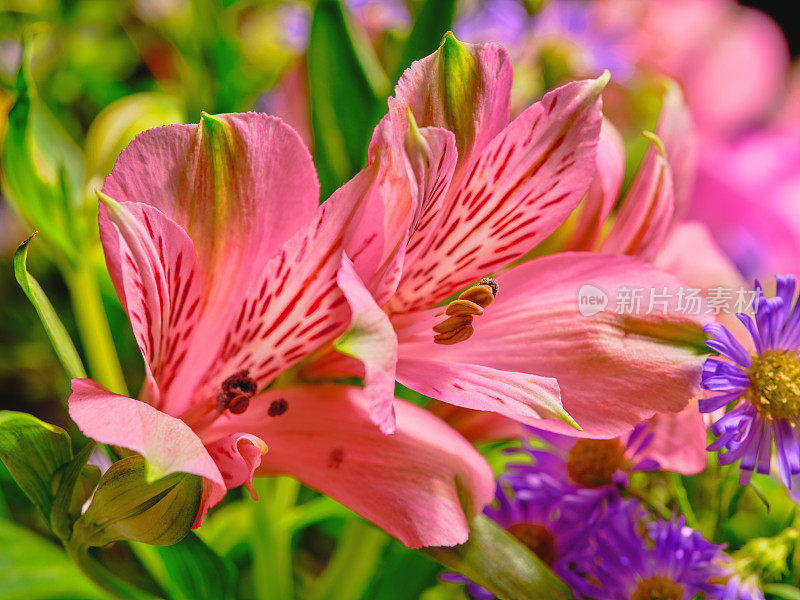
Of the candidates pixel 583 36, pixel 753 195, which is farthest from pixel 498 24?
pixel 753 195

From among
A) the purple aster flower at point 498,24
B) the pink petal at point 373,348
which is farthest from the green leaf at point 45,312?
the purple aster flower at point 498,24

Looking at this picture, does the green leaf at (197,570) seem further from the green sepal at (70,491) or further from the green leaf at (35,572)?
the green leaf at (35,572)

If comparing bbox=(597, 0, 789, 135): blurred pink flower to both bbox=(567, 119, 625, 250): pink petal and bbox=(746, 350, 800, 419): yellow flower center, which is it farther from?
bbox=(746, 350, 800, 419): yellow flower center

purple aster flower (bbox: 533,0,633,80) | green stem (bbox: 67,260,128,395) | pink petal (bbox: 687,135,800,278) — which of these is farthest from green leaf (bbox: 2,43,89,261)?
pink petal (bbox: 687,135,800,278)

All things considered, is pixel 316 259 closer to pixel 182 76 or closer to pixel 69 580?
pixel 69 580

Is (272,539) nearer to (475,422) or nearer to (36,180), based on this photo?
(475,422)
